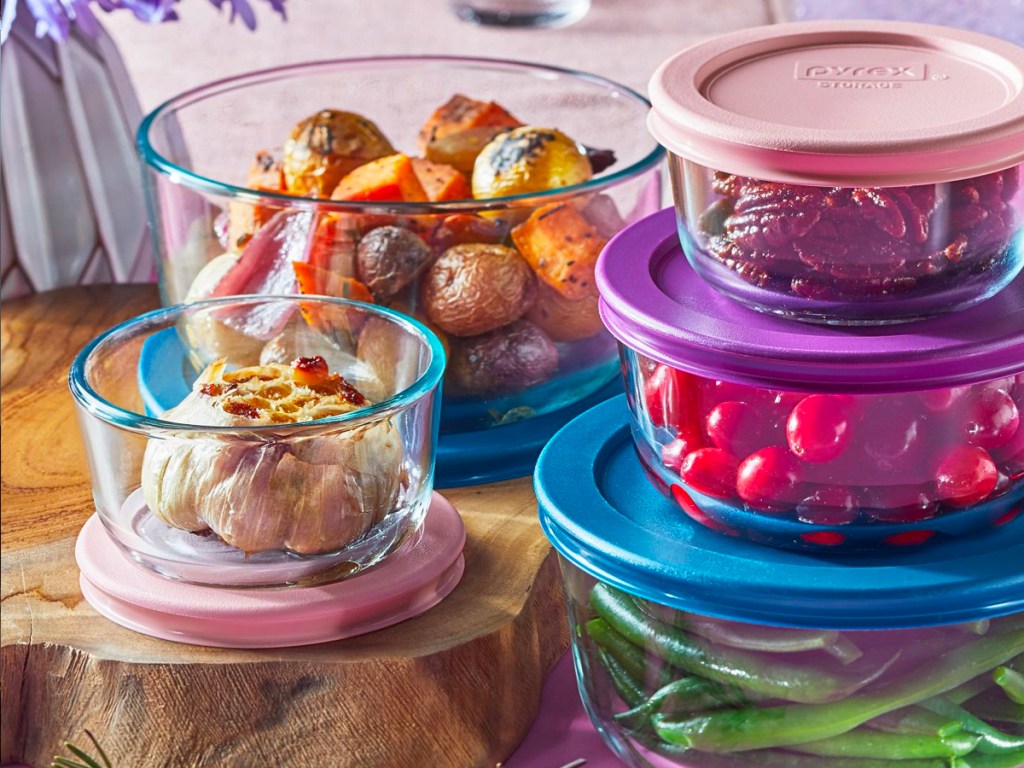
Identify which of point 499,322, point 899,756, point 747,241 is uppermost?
point 747,241

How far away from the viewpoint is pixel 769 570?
0.70 m

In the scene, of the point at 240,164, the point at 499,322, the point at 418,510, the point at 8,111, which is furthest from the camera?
the point at 240,164

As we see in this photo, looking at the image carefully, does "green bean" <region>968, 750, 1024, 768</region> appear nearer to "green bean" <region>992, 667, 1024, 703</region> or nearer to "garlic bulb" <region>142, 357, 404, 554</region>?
"green bean" <region>992, 667, 1024, 703</region>

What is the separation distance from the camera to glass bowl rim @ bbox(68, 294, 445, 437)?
76cm

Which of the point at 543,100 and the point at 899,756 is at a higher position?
the point at 543,100

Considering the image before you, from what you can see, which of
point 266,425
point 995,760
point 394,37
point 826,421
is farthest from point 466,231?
point 394,37

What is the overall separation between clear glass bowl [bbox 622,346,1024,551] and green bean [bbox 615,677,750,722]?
0.26ft

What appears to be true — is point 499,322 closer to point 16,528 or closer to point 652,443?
point 652,443

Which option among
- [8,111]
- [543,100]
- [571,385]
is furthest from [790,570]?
[8,111]

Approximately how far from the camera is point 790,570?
2.29 feet

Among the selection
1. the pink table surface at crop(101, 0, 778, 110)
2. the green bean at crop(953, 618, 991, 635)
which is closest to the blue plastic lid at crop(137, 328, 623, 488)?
the green bean at crop(953, 618, 991, 635)

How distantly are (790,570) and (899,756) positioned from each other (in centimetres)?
12

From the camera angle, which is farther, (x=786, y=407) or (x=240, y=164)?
(x=240, y=164)

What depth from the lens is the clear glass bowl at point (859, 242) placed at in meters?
0.67
